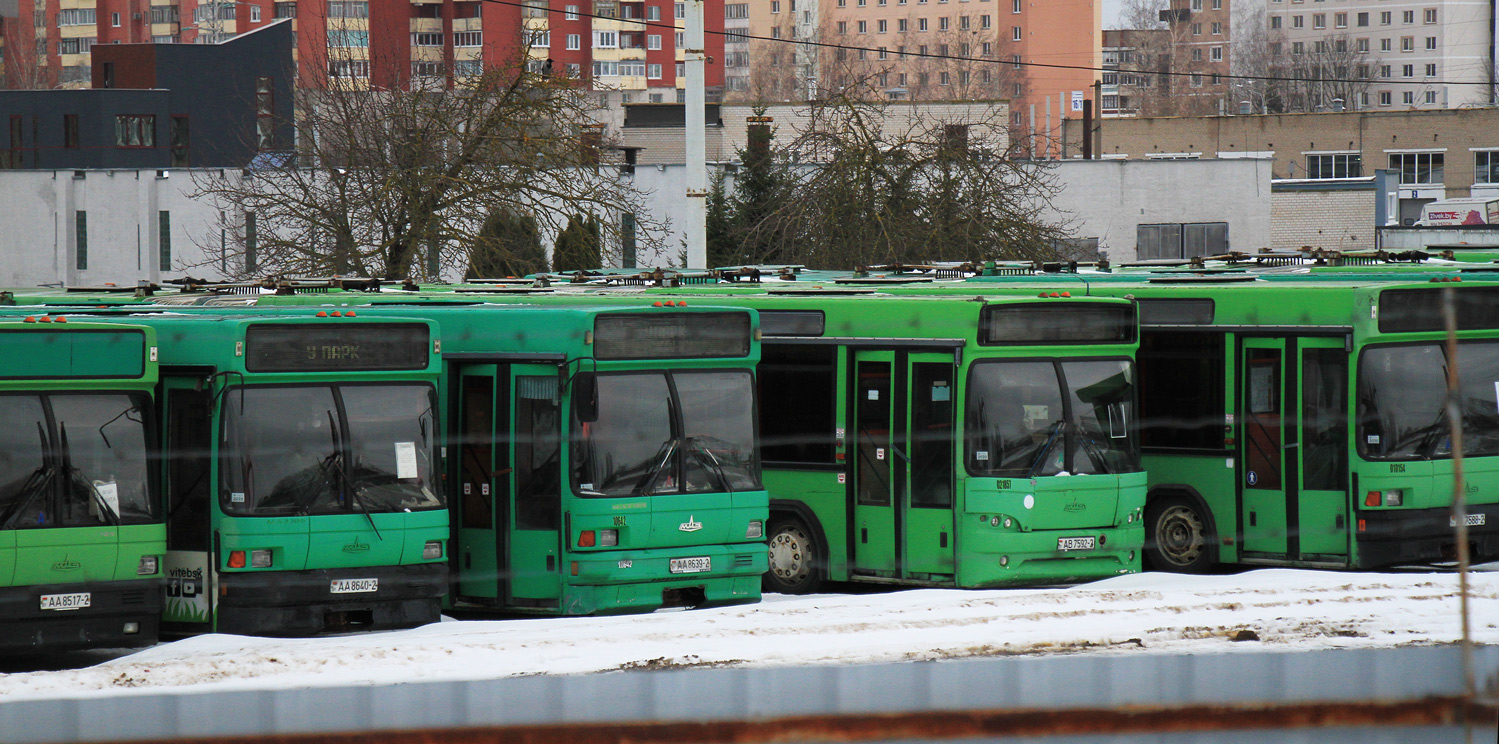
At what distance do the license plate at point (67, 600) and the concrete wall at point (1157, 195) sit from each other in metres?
43.5

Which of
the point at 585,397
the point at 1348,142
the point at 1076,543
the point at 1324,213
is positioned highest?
the point at 1348,142

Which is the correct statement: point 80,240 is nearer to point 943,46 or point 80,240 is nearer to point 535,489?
point 535,489

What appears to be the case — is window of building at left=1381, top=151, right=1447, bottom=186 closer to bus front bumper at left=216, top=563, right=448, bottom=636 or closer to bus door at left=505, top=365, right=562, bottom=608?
bus door at left=505, top=365, right=562, bottom=608

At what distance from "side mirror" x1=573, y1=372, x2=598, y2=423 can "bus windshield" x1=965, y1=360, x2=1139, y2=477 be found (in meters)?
3.20

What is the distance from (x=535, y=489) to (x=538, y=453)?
29 cm

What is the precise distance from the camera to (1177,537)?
50.4ft

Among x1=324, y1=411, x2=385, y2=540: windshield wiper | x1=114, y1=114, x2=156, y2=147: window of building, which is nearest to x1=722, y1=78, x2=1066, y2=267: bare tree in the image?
x1=324, y1=411, x2=385, y2=540: windshield wiper

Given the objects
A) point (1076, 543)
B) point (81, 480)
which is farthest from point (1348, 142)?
point (81, 480)

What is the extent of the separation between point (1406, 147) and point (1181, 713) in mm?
80175

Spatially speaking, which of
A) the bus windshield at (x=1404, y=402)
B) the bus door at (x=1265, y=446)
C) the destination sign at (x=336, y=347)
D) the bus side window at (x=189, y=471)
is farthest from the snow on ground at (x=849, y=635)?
the destination sign at (x=336, y=347)

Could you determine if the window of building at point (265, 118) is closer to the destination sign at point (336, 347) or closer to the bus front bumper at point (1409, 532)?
the destination sign at point (336, 347)

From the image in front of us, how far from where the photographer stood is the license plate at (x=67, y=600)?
35.9 feet

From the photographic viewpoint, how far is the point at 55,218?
175 ft

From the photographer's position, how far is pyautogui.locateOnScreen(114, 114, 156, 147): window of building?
63.6 meters
